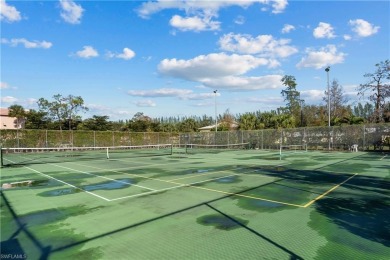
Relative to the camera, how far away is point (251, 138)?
3747cm

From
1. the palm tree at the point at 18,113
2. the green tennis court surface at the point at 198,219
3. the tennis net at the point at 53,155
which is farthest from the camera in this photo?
the palm tree at the point at 18,113

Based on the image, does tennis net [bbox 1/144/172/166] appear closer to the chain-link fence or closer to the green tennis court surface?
the chain-link fence

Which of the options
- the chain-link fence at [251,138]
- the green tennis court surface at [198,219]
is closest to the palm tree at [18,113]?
the chain-link fence at [251,138]

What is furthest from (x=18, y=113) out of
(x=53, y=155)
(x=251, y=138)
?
(x=251, y=138)

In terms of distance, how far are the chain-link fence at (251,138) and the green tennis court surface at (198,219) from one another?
19418 mm

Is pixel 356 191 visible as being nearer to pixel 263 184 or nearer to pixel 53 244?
pixel 263 184

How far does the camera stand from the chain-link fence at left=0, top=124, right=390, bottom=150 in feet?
94.1

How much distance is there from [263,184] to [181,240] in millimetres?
6073

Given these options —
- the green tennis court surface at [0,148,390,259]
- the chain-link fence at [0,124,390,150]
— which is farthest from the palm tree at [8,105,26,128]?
the green tennis court surface at [0,148,390,259]

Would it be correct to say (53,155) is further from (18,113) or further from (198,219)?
(18,113)

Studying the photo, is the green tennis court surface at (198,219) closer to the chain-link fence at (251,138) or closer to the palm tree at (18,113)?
the chain-link fence at (251,138)

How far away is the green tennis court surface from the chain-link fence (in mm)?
19418

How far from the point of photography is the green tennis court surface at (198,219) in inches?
195

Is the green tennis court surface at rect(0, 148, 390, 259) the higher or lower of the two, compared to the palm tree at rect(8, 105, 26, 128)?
lower
